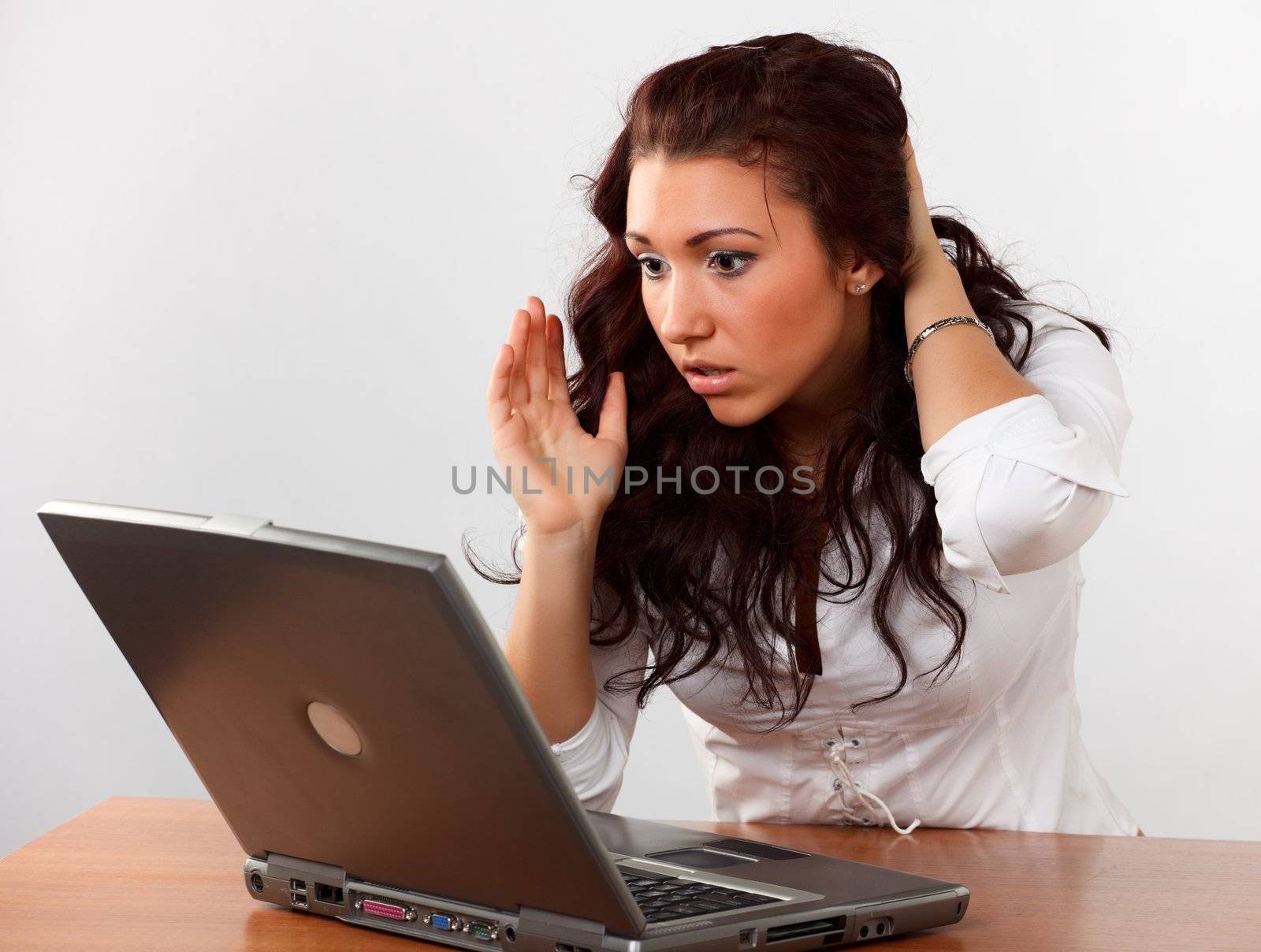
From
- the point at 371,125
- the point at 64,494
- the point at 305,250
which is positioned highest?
the point at 371,125

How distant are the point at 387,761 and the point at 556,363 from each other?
74 centimetres

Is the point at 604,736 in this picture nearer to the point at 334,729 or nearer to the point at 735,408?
the point at 735,408

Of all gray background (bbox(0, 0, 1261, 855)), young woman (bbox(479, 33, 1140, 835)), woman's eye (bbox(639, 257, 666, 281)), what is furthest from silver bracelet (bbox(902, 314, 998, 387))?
gray background (bbox(0, 0, 1261, 855))

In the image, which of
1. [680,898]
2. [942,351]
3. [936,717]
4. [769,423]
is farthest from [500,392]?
[680,898]

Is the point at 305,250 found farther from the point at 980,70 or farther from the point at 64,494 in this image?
the point at 980,70

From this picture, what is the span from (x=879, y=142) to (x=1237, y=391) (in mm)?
1661

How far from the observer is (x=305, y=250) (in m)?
3.01

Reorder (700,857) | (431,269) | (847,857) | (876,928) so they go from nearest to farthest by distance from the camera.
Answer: (876,928) < (700,857) < (847,857) < (431,269)

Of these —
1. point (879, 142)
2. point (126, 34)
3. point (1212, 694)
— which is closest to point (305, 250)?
point (126, 34)

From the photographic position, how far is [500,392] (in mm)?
1459

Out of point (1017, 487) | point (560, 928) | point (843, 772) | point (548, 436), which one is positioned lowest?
point (560, 928)

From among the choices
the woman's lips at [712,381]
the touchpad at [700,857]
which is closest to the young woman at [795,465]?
the woman's lips at [712,381]

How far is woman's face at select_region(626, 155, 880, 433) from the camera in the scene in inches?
53.9

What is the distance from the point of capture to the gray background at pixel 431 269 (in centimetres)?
280
